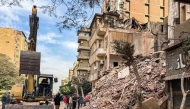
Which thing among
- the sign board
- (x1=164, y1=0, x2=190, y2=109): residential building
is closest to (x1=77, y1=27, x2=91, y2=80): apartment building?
the sign board

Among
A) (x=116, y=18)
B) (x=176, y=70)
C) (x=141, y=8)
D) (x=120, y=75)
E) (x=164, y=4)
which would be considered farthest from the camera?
(x=164, y=4)

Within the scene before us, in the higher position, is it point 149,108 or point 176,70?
point 176,70

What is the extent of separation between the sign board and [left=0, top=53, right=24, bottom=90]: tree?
36.4 metres

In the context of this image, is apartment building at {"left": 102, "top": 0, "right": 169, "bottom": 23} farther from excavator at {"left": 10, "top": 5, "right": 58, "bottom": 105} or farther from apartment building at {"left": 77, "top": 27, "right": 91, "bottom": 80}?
excavator at {"left": 10, "top": 5, "right": 58, "bottom": 105}

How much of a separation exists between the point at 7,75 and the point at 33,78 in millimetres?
40137

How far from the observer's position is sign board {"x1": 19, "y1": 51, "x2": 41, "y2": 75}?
439 inches

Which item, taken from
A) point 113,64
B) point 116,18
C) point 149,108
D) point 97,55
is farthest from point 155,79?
point 97,55

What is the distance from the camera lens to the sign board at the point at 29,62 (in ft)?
36.6

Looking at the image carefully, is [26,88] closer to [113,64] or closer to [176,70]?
[176,70]

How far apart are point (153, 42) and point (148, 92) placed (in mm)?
20179

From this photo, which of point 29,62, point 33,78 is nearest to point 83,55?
point 33,78

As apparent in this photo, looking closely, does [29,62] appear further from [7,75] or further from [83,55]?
[83,55]

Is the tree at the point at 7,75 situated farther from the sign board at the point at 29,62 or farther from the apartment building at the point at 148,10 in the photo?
the sign board at the point at 29,62

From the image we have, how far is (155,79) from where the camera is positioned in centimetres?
1459
